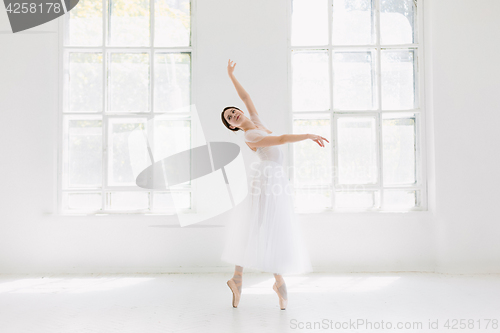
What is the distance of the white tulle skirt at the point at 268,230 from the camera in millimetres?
2340

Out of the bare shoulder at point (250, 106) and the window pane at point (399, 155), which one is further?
the window pane at point (399, 155)

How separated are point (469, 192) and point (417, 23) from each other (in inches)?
70.4

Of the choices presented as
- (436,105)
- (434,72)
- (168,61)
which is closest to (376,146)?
(436,105)

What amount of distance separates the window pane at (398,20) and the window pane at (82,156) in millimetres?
3179

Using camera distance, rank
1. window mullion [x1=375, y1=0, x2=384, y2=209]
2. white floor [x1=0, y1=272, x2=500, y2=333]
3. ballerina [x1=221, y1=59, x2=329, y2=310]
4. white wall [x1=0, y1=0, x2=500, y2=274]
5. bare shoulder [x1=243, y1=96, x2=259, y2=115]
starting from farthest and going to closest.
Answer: window mullion [x1=375, y1=0, x2=384, y2=209], white wall [x1=0, y1=0, x2=500, y2=274], bare shoulder [x1=243, y1=96, x2=259, y2=115], ballerina [x1=221, y1=59, x2=329, y2=310], white floor [x1=0, y1=272, x2=500, y2=333]

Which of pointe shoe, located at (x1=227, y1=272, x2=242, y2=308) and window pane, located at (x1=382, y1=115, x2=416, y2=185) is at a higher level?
window pane, located at (x1=382, y1=115, x2=416, y2=185)

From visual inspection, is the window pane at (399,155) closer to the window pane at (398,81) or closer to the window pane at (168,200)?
the window pane at (398,81)

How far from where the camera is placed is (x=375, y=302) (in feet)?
8.52

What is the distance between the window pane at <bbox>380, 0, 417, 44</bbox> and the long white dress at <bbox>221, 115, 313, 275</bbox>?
2134mm

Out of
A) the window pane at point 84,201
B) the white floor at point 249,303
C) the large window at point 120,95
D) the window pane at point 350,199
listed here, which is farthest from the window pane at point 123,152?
the window pane at point 350,199

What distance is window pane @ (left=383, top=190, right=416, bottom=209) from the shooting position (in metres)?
3.67

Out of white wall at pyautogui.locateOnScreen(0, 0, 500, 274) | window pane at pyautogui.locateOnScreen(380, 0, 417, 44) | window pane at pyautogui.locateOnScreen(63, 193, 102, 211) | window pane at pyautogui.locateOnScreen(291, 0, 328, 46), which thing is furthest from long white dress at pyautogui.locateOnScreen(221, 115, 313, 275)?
window pane at pyautogui.locateOnScreen(380, 0, 417, 44)

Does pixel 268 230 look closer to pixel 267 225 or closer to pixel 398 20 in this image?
pixel 267 225

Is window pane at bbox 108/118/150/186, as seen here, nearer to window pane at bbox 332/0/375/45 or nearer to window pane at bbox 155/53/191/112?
window pane at bbox 155/53/191/112
